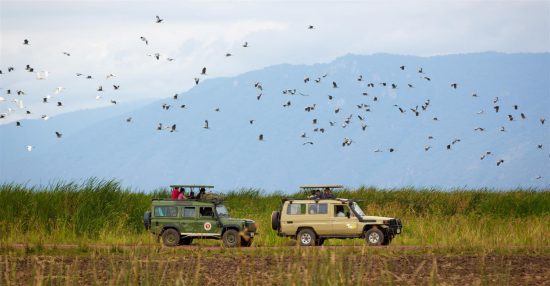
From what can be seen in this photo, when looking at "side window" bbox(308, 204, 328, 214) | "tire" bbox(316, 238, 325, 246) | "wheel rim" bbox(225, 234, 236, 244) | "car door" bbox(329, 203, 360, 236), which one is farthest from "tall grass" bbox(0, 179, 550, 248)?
"wheel rim" bbox(225, 234, 236, 244)

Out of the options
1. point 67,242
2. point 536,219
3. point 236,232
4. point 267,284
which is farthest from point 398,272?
point 536,219

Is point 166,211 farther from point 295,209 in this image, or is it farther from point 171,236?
point 295,209

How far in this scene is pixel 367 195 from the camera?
47375 mm

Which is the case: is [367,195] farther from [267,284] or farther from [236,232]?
[267,284]

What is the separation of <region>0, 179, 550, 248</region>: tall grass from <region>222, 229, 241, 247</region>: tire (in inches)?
65.9

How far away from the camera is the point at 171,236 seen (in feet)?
100

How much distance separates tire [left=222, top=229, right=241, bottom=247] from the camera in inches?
1180

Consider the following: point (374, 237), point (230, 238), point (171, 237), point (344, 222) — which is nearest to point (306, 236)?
point (344, 222)

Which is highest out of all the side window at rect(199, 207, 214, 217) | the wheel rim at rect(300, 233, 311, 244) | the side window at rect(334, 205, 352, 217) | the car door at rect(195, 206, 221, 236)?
the side window at rect(334, 205, 352, 217)

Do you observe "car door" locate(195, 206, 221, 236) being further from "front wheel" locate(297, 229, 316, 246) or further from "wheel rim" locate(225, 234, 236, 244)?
"front wheel" locate(297, 229, 316, 246)

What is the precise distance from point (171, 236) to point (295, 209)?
402cm

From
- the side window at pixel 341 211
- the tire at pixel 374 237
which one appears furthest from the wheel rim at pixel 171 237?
the tire at pixel 374 237

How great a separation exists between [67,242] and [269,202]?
17.1 metres

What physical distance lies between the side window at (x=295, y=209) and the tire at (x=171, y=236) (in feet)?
12.0
